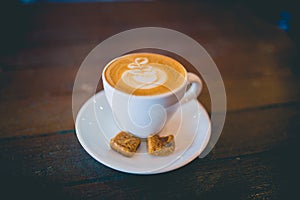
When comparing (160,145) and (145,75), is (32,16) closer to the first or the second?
(145,75)

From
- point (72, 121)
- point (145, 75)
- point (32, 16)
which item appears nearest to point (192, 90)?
point (145, 75)

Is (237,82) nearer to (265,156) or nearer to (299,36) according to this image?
(265,156)

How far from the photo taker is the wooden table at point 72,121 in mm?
509

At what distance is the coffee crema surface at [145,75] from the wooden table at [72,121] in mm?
160

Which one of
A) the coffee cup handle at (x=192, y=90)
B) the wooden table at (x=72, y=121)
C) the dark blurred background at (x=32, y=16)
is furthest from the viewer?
the dark blurred background at (x=32, y=16)

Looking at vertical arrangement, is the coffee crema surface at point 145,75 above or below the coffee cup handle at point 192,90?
above

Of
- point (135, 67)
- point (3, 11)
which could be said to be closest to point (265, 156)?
point (135, 67)

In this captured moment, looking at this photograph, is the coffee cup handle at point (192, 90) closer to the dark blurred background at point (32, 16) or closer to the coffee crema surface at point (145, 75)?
the coffee crema surface at point (145, 75)

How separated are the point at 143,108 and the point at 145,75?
0.09 metres

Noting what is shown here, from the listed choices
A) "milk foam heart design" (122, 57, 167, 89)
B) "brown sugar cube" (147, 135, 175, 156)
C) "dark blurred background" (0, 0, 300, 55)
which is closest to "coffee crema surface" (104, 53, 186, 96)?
"milk foam heart design" (122, 57, 167, 89)

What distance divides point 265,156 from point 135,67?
0.34m

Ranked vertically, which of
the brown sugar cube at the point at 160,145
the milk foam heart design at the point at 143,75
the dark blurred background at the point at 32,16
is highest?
the milk foam heart design at the point at 143,75

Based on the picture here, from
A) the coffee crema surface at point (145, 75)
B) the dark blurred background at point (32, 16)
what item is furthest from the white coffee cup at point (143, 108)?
the dark blurred background at point (32, 16)

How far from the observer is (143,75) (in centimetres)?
59
